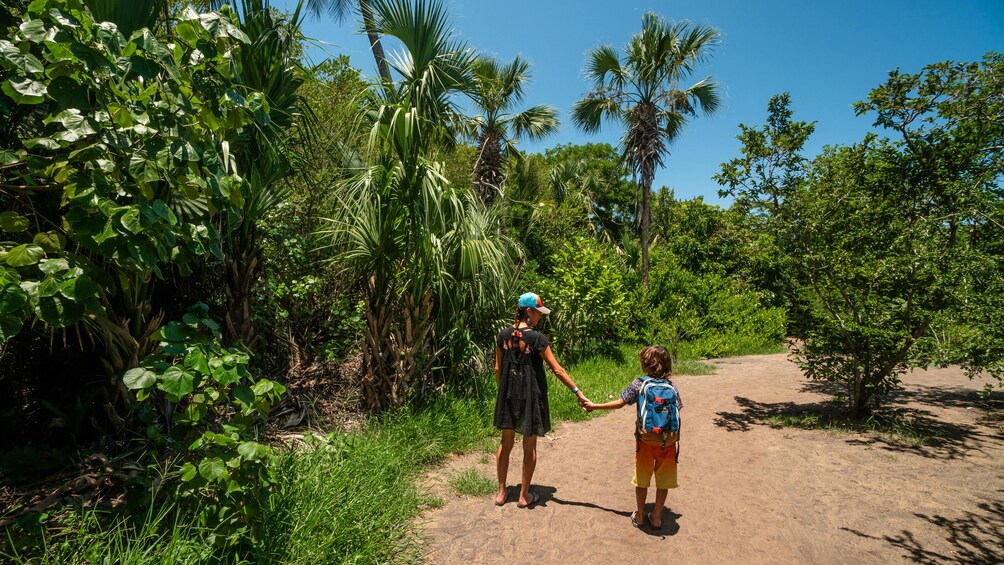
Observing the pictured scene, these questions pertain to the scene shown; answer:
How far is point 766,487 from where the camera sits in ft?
13.3

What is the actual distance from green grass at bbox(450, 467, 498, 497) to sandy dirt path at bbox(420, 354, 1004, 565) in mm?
94

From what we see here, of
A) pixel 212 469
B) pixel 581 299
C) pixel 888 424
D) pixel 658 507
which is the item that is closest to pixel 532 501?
pixel 658 507

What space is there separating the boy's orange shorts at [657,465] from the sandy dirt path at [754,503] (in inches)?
13.6

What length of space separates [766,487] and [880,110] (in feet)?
13.8

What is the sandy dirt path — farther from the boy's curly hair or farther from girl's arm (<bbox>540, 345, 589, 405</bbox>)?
the boy's curly hair

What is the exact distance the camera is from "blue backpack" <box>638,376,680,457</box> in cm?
312

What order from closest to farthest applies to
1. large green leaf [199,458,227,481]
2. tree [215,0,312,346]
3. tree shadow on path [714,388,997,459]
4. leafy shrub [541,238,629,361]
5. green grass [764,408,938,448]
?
large green leaf [199,458,227,481] < tree [215,0,312,346] < tree shadow on path [714,388,997,459] < green grass [764,408,938,448] < leafy shrub [541,238,629,361]

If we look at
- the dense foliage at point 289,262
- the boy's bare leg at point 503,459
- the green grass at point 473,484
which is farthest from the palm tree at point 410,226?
the boy's bare leg at point 503,459

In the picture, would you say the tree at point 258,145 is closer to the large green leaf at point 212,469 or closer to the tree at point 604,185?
the large green leaf at point 212,469

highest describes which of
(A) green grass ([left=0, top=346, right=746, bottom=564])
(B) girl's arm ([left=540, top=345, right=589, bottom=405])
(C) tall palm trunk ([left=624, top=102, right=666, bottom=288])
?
(C) tall palm trunk ([left=624, top=102, right=666, bottom=288])

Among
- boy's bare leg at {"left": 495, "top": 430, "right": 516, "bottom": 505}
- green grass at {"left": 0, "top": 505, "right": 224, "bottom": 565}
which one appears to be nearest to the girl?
boy's bare leg at {"left": 495, "top": 430, "right": 516, "bottom": 505}

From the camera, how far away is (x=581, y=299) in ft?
29.1

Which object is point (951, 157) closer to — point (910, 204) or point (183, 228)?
point (910, 204)

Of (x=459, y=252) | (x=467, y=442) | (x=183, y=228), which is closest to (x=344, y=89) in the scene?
(x=459, y=252)
